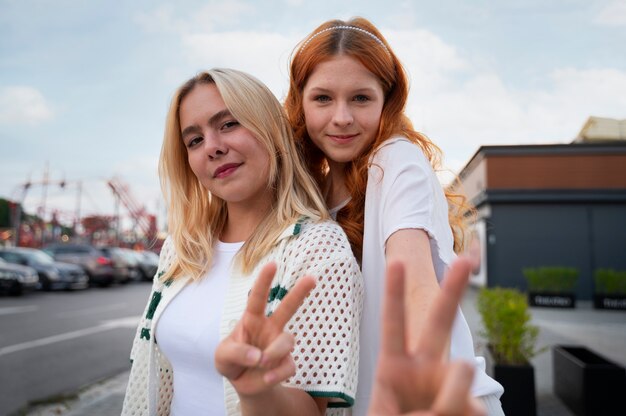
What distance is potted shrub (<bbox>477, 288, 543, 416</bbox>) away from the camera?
14.9ft

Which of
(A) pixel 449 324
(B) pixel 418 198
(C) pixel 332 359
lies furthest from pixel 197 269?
(A) pixel 449 324

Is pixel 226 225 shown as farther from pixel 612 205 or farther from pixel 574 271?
pixel 612 205

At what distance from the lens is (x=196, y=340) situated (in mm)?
1817

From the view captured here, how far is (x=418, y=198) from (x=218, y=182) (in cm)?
76

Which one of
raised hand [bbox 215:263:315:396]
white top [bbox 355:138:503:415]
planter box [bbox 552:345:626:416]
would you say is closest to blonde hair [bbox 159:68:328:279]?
white top [bbox 355:138:503:415]

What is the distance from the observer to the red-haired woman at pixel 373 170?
5.45 ft

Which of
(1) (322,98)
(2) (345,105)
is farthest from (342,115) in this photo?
(1) (322,98)

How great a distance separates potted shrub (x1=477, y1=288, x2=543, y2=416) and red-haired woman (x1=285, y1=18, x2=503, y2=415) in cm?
270

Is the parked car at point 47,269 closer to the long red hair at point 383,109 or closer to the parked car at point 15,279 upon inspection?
the parked car at point 15,279

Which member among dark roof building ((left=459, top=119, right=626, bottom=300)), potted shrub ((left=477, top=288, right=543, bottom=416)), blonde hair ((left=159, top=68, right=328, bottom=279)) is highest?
dark roof building ((left=459, top=119, right=626, bottom=300))

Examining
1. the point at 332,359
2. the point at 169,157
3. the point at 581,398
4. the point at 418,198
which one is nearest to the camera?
the point at 332,359

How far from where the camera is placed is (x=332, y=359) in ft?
5.09

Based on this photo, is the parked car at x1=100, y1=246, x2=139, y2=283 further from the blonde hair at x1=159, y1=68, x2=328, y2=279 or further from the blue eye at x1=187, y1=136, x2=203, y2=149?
the blue eye at x1=187, y1=136, x2=203, y2=149

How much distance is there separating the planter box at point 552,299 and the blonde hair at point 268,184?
46.7 feet
